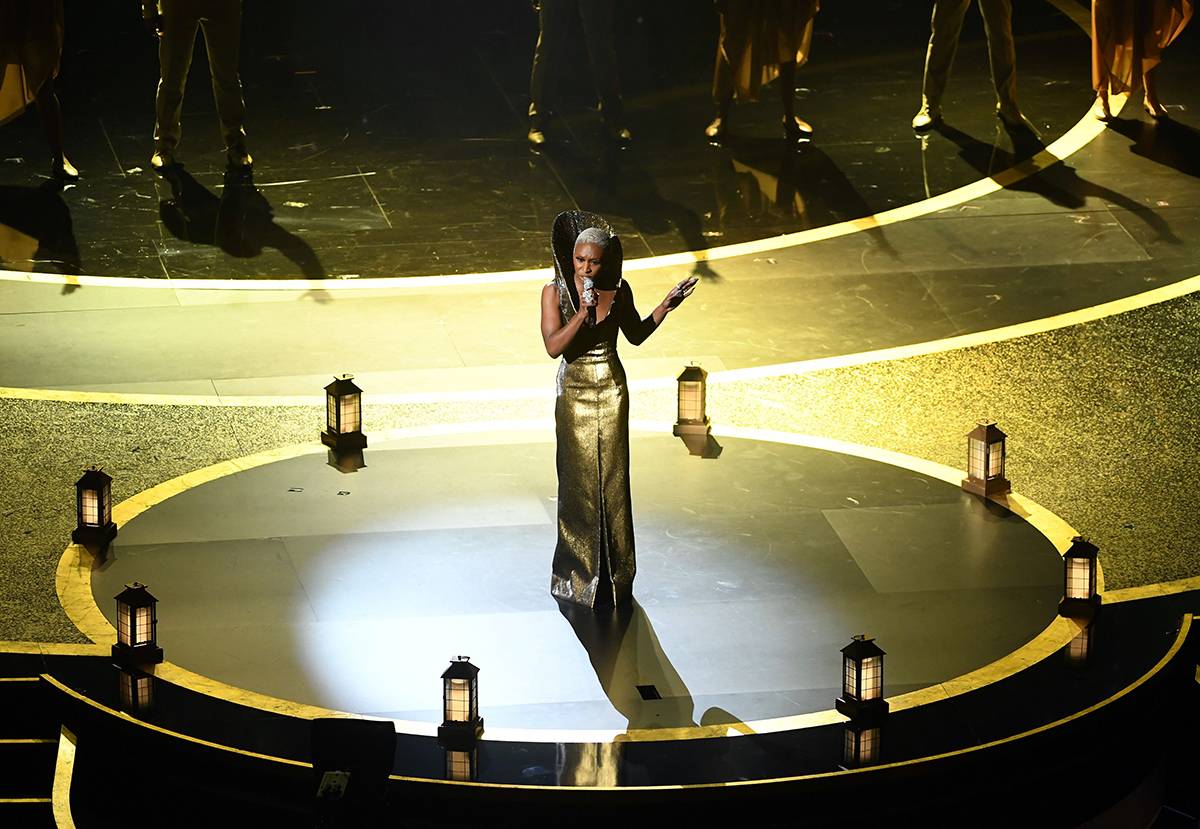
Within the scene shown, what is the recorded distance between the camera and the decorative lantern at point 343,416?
10594 millimetres

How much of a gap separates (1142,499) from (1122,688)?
2.33 meters

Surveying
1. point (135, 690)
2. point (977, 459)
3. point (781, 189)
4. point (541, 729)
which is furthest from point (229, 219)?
point (541, 729)

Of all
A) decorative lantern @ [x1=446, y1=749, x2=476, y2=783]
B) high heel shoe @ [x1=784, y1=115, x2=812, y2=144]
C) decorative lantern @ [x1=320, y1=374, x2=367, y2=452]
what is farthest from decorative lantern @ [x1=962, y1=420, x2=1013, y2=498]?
high heel shoe @ [x1=784, y1=115, x2=812, y2=144]

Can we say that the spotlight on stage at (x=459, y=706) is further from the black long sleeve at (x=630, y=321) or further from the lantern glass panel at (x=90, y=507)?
the lantern glass panel at (x=90, y=507)

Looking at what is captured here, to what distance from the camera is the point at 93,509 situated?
9.53m

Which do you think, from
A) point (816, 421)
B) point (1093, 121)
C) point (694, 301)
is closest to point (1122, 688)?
point (816, 421)

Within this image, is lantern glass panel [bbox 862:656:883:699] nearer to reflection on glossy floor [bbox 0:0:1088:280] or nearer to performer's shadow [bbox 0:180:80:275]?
reflection on glossy floor [bbox 0:0:1088:280]

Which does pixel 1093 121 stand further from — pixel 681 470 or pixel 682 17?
pixel 681 470

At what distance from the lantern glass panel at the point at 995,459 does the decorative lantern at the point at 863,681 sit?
2.33 metres

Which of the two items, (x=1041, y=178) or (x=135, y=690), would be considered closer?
(x=135, y=690)

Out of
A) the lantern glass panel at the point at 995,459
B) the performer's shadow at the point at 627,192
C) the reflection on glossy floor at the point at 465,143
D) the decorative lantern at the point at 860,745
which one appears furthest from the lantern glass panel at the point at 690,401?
the decorative lantern at the point at 860,745

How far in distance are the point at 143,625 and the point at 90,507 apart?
1.36 m

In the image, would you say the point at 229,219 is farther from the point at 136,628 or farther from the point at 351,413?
the point at 136,628

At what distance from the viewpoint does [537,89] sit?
15.9m
